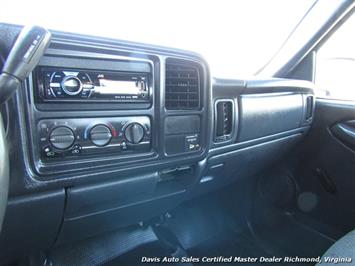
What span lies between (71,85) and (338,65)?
1855 millimetres

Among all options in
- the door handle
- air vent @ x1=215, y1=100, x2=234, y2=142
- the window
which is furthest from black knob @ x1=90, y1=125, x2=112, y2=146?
the window

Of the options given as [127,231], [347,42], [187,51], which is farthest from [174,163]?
[347,42]

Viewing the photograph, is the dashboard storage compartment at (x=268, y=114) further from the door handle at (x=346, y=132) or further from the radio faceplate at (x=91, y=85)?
the radio faceplate at (x=91, y=85)

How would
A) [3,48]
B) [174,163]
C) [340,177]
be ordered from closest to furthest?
1. [3,48]
2. [174,163]
3. [340,177]

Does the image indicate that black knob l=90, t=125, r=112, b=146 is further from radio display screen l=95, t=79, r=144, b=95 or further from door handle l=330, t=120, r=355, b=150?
door handle l=330, t=120, r=355, b=150

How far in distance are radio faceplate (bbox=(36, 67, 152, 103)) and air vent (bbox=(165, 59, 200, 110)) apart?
0.09 metres

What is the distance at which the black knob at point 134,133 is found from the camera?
96 centimetres

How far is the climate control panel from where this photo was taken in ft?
2.70

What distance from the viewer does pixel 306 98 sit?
6.05 ft

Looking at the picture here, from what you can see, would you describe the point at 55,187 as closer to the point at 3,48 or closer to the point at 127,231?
the point at 3,48

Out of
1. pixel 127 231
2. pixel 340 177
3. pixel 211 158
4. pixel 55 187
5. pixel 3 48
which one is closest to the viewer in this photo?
pixel 3 48

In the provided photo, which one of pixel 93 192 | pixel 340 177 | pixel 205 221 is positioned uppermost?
pixel 93 192

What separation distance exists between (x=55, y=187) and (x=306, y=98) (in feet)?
4.71

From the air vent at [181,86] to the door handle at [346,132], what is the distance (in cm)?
106
